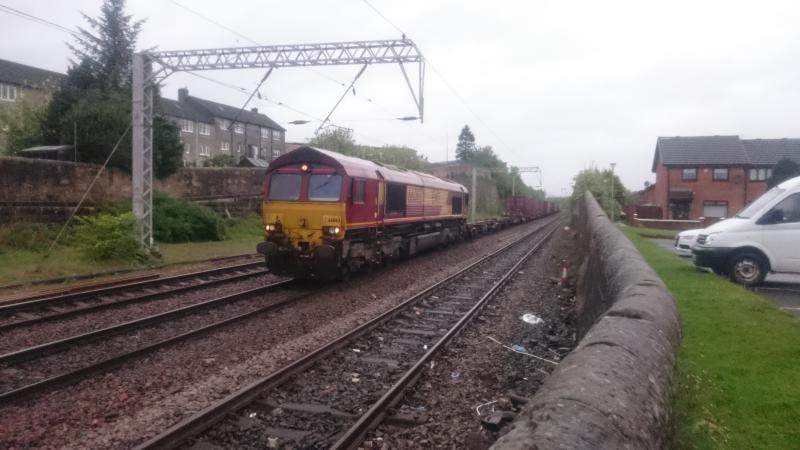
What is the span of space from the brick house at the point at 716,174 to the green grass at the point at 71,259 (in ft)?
112

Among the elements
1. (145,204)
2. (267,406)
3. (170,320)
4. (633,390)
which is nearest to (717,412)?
(633,390)

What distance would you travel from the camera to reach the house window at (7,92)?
1875 inches

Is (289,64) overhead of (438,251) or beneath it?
overhead

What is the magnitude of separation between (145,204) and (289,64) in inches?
245

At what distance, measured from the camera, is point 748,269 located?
1205 centimetres

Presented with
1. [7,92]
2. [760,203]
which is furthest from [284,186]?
[7,92]

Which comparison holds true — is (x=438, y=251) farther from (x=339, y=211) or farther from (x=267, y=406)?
(x=267, y=406)

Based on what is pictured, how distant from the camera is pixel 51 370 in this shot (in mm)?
7262

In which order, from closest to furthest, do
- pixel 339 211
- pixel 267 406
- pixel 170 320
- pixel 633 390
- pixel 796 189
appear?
pixel 633 390
pixel 267 406
pixel 170 320
pixel 796 189
pixel 339 211

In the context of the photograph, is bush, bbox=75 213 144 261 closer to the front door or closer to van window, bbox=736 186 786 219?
van window, bbox=736 186 786 219

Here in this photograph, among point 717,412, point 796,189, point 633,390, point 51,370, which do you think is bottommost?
point 51,370

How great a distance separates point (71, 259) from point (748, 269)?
17038 mm

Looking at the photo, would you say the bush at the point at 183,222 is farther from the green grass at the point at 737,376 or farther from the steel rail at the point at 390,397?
the green grass at the point at 737,376

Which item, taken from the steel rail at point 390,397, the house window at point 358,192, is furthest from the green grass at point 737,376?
the house window at point 358,192
